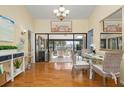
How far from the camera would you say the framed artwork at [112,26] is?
5.43m

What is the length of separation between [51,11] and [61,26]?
1.41m

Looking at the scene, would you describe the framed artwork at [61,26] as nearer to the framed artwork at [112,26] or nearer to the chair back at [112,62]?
the framed artwork at [112,26]

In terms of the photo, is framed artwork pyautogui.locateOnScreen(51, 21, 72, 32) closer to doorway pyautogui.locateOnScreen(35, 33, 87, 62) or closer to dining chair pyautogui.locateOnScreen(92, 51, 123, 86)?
doorway pyautogui.locateOnScreen(35, 33, 87, 62)

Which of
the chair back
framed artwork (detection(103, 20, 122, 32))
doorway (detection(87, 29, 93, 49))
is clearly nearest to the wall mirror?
framed artwork (detection(103, 20, 122, 32))

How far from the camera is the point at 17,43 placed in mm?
6809

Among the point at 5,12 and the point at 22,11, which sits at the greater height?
the point at 22,11

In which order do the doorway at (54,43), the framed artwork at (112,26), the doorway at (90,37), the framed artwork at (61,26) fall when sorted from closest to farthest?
the framed artwork at (112,26), the doorway at (90,37), the framed artwork at (61,26), the doorway at (54,43)

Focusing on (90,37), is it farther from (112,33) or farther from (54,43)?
(112,33)

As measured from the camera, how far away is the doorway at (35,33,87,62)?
10594 mm

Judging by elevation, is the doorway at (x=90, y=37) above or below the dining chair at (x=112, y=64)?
above

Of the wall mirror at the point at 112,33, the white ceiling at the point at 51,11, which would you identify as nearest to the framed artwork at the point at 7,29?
the white ceiling at the point at 51,11
